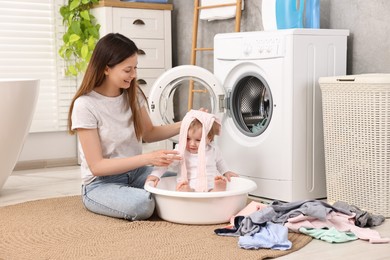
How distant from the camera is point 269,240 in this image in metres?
2.17

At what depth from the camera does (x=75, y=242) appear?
2.25 metres

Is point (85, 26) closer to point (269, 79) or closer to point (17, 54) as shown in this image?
point (17, 54)

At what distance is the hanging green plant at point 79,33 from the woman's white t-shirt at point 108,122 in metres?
1.50

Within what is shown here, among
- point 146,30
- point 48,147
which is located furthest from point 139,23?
point 48,147

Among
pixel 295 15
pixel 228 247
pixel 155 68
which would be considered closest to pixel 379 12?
pixel 295 15

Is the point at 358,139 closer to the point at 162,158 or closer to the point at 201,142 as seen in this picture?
the point at 201,142

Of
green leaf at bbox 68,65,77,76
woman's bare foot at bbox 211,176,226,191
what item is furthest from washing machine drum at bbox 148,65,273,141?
green leaf at bbox 68,65,77,76

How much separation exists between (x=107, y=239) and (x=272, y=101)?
3.82ft

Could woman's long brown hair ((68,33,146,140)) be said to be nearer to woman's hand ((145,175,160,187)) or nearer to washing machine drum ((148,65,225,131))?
woman's hand ((145,175,160,187))

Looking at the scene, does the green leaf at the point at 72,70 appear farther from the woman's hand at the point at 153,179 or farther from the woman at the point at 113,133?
the woman's hand at the point at 153,179

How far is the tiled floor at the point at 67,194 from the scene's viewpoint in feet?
6.89

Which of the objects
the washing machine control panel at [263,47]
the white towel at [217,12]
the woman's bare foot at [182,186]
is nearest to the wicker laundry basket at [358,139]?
the washing machine control panel at [263,47]

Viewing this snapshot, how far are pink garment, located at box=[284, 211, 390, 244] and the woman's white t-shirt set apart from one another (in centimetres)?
81

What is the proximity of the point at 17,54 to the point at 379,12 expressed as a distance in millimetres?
2381
